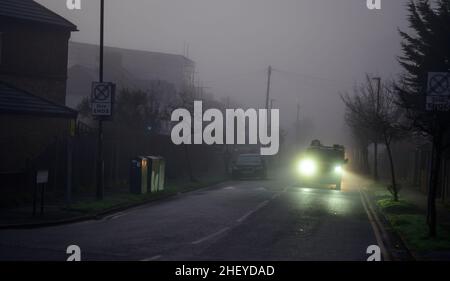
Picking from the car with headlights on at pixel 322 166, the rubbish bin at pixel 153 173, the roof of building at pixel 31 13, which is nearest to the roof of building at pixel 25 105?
the rubbish bin at pixel 153 173

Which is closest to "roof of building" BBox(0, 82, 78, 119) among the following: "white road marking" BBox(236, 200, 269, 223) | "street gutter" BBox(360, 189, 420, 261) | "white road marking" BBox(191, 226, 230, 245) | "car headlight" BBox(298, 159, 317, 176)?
"white road marking" BBox(236, 200, 269, 223)

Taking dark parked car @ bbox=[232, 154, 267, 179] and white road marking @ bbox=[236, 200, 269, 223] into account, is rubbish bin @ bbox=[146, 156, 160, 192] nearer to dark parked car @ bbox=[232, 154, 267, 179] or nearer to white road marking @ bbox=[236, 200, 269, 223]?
white road marking @ bbox=[236, 200, 269, 223]

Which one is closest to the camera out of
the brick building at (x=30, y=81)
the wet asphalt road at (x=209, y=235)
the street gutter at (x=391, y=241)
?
the wet asphalt road at (x=209, y=235)

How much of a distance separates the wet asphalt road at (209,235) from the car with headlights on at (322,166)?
42.6 ft

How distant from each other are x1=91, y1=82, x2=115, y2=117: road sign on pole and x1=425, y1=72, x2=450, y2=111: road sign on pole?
36.7 feet

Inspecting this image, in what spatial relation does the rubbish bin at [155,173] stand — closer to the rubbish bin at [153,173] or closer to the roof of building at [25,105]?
the rubbish bin at [153,173]

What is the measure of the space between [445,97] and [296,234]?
4.69m

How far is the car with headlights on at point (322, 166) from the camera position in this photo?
123 feet

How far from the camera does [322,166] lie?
37.7 m

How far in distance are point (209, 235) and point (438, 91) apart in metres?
6.06

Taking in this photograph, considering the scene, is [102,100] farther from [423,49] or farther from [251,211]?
[423,49]

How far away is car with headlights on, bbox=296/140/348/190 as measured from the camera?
3759cm

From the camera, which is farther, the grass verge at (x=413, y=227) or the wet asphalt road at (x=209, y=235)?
the grass verge at (x=413, y=227)
